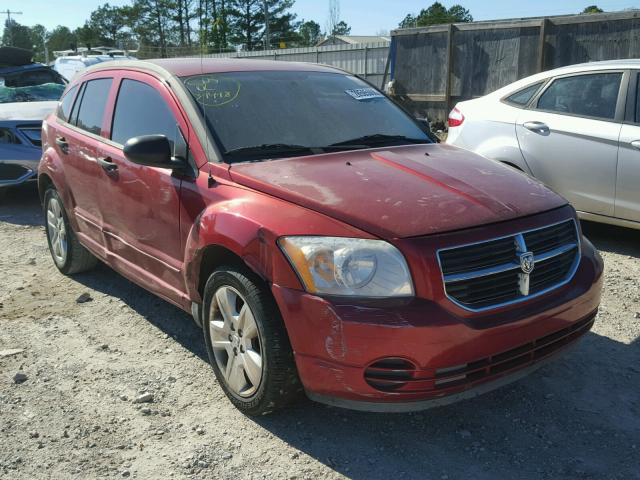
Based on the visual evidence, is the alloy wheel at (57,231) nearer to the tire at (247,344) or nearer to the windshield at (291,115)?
the windshield at (291,115)

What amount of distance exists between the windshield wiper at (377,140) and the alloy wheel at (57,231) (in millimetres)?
2785

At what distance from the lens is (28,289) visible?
210 inches

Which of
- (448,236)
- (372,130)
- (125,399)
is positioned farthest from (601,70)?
(125,399)

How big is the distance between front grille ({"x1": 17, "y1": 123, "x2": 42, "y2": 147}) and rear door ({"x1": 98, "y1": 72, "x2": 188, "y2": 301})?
15.2 ft

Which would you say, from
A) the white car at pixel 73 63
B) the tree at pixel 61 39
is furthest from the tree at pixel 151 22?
the white car at pixel 73 63

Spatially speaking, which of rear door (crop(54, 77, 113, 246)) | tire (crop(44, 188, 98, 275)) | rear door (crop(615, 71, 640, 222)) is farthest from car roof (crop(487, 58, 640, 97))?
tire (crop(44, 188, 98, 275))

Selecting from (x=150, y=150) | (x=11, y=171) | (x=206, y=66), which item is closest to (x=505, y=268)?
(x=150, y=150)

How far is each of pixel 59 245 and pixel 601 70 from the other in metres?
4.98

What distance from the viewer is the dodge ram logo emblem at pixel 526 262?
9.32 feet

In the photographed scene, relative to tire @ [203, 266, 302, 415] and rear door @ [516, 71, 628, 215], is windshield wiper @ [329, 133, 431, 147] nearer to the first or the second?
tire @ [203, 266, 302, 415]

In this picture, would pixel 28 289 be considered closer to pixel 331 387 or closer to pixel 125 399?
pixel 125 399

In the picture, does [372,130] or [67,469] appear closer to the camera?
[67,469]

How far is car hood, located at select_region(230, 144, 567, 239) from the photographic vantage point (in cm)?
279

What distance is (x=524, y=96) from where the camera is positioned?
20.7 ft
